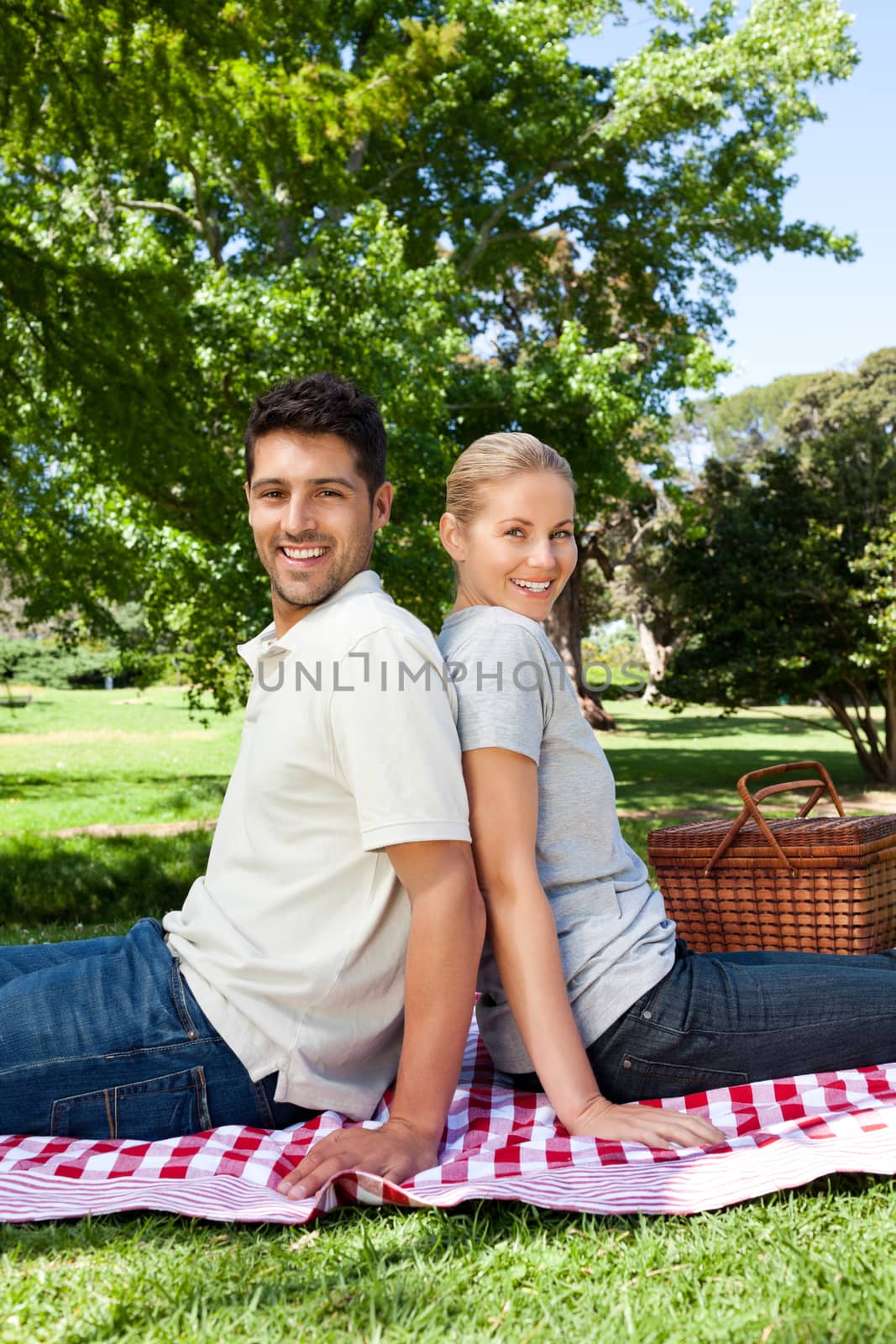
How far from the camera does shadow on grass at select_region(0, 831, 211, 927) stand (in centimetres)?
668

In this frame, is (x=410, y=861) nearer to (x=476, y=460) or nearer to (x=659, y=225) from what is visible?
(x=476, y=460)

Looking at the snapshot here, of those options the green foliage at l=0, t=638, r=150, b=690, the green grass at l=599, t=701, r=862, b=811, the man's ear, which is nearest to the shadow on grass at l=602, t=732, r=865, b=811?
the green grass at l=599, t=701, r=862, b=811

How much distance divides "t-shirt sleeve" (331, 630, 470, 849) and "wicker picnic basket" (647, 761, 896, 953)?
4.89 ft

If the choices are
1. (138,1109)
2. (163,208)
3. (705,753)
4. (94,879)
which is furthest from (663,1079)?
(705,753)

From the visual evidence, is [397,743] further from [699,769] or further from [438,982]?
[699,769]

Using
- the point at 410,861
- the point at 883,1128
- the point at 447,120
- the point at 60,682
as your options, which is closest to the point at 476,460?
the point at 410,861

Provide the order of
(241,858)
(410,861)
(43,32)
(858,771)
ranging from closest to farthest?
1. (410,861)
2. (241,858)
3. (43,32)
4. (858,771)

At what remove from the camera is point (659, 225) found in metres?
17.3

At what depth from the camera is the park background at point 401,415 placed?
6.49 ft

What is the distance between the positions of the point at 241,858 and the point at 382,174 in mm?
15876

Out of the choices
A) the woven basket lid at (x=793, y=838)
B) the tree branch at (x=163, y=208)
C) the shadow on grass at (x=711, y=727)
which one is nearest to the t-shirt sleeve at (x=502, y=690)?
the woven basket lid at (x=793, y=838)

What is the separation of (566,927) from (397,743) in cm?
60

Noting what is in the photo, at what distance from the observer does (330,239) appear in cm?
1298

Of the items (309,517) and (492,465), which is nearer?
(309,517)
